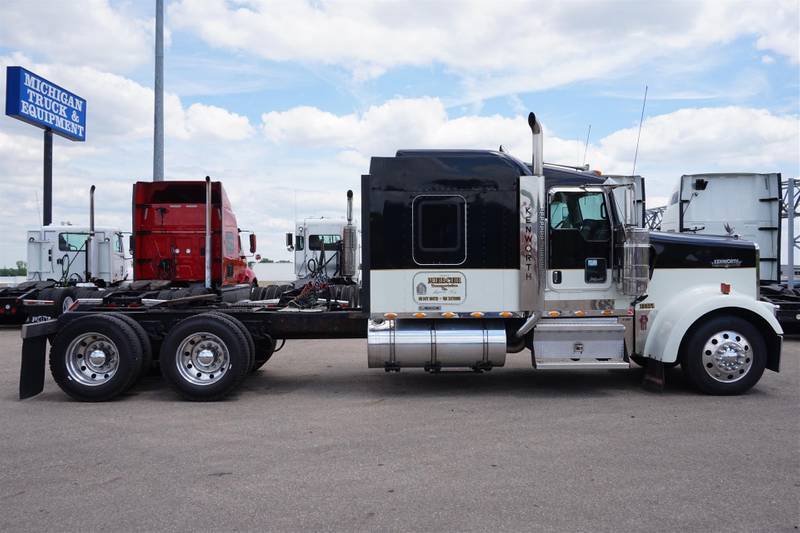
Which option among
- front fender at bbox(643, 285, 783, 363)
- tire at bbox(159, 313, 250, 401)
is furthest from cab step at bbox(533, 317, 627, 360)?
tire at bbox(159, 313, 250, 401)

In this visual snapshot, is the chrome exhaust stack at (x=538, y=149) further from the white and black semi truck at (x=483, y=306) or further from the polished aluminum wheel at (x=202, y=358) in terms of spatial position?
the polished aluminum wheel at (x=202, y=358)

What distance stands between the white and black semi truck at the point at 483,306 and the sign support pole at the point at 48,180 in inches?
633

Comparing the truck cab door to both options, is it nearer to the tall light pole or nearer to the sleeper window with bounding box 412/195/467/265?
the sleeper window with bounding box 412/195/467/265

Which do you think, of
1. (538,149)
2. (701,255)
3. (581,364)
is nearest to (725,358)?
(701,255)

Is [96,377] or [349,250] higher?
[349,250]

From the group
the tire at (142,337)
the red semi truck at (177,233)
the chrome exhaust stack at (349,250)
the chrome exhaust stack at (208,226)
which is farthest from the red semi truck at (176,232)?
the tire at (142,337)

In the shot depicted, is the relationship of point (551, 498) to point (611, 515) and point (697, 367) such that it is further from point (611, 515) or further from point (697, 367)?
point (697, 367)

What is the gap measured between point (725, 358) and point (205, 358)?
20.3 ft

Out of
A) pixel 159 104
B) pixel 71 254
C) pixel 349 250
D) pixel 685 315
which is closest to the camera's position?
pixel 685 315

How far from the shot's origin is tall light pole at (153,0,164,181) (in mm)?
16781

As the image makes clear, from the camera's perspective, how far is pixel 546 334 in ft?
26.5

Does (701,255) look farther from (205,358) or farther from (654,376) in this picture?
(205,358)

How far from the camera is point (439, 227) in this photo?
26.1ft

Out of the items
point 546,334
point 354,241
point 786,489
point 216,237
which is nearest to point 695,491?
point 786,489
